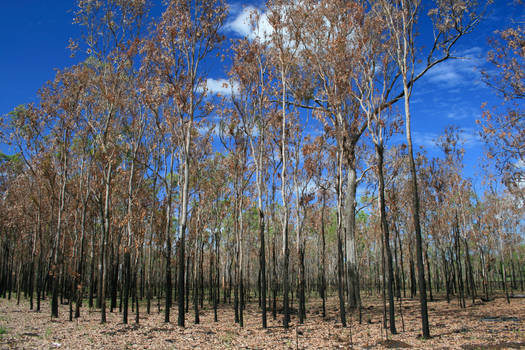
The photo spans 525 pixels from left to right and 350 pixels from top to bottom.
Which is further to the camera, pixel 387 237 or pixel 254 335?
pixel 254 335

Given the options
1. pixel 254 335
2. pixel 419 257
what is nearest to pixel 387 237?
pixel 419 257

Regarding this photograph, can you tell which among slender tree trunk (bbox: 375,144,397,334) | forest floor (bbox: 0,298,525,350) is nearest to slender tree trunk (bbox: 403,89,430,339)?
forest floor (bbox: 0,298,525,350)

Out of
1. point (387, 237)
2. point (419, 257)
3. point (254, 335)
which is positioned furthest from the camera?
point (254, 335)

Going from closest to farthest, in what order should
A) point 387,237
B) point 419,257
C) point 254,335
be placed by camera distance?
1. point 419,257
2. point 387,237
3. point 254,335

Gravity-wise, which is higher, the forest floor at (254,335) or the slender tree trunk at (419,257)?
the slender tree trunk at (419,257)

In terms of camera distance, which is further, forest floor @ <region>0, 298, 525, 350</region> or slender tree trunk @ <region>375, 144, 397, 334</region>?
slender tree trunk @ <region>375, 144, 397, 334</region>

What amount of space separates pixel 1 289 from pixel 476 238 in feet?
121

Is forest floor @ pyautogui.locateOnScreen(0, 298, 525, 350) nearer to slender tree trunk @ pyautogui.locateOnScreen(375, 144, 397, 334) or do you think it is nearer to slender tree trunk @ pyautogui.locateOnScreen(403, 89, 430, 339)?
slender tree trunk @ pyautogui.locateOnScreen(403, 89, 430, 339)

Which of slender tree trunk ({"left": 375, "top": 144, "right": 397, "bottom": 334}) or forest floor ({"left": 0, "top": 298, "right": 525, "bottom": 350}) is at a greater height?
slender tree trunk ({"left": 375, "top": 144, "right": 397, "bottom": 334})

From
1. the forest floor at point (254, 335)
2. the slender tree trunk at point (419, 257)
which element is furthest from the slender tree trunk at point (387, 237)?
the slender tree trunk at point (419, 257)

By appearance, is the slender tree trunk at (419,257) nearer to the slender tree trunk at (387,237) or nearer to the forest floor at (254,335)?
the forest floor at (254,335)

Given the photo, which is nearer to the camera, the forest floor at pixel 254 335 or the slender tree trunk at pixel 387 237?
the forest floor at pixel 254 335

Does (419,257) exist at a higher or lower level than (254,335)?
higher

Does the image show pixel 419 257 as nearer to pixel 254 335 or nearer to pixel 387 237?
pixel 387 237
